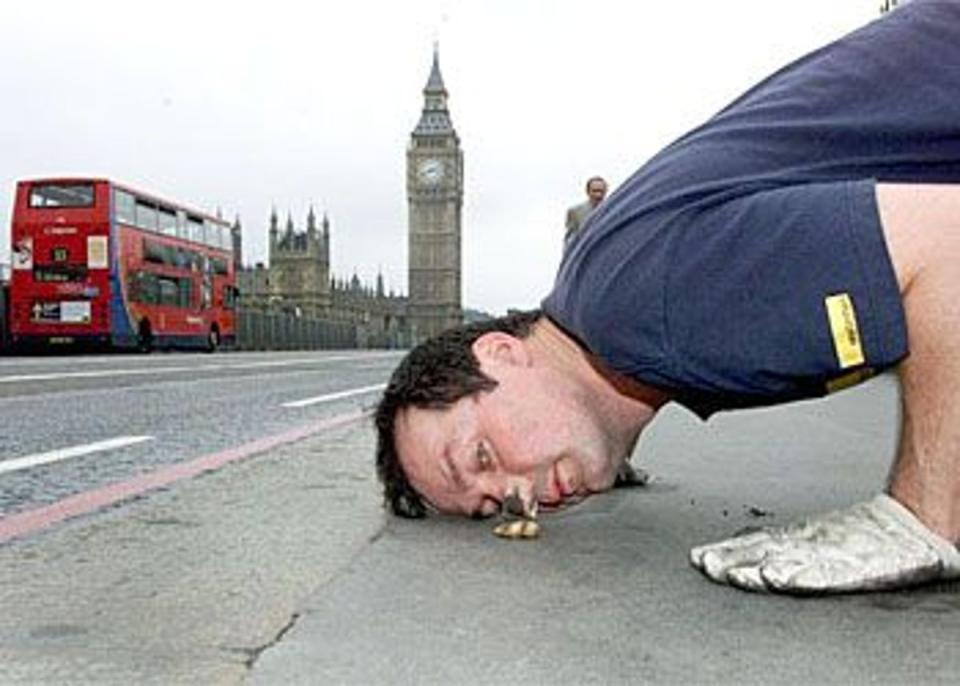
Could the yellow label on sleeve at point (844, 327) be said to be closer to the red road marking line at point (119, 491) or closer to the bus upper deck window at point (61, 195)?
the red road marking line at point (119, 491)

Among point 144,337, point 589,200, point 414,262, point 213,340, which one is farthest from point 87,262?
point 414,262

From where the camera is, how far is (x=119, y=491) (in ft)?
13.3

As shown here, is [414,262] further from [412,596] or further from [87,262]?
[412,596]

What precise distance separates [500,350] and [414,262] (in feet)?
427

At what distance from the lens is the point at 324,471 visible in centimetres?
479

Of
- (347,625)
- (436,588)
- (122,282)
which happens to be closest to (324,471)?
(436,588)

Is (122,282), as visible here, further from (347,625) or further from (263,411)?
(347,625)

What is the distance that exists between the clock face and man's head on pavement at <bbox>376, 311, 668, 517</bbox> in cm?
13219

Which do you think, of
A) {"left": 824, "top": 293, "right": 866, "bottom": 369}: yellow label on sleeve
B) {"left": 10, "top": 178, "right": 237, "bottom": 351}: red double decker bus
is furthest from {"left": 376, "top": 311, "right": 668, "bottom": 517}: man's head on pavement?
{"left": 10, "top": 178, "right": 237, "bottom": 351}: red double decker bus

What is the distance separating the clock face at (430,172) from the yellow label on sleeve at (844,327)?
13290 centimetres

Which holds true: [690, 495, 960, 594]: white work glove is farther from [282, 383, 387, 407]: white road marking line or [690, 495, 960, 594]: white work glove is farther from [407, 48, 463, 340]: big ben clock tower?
[407, 48, 463, 340]: big ben clock tower

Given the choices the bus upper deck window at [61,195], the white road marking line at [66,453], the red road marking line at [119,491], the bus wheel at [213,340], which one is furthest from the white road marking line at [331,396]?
the bus wheel at [213,340]

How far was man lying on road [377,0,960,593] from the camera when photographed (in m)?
2.34

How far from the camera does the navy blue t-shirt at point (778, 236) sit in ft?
7.63
